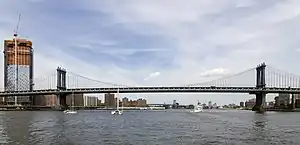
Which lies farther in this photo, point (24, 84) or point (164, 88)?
point (24, 84)

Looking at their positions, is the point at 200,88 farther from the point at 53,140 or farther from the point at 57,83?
the point at 53,140

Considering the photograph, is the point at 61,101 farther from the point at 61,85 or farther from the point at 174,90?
the point at 174,90

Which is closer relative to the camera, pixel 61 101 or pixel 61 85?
pixel 61 101

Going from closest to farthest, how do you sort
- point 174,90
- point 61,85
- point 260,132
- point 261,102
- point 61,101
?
point 260,132, point 174,90, point 261,102, point 61,101, point 61,85

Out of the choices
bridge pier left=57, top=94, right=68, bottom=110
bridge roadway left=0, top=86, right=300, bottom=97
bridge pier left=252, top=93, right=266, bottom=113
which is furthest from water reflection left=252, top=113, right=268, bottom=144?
bridge pier left=57, top=94, right=68, bottom=110

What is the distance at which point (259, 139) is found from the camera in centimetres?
3484

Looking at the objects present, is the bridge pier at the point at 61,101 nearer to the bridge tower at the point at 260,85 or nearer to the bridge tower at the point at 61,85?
the bridge tower at the point at 61,85

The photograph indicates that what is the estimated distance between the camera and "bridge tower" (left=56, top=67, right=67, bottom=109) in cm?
15300

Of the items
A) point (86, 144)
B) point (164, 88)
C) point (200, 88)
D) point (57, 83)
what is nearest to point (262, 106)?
point (200, 88)

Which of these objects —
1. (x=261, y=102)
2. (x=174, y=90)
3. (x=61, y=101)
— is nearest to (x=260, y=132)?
(x=174, y=90)

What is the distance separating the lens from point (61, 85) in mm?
161625

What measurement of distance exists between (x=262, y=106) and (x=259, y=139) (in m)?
106

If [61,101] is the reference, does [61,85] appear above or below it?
above

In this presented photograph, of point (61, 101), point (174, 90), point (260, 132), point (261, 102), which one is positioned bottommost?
point (61, 101)
